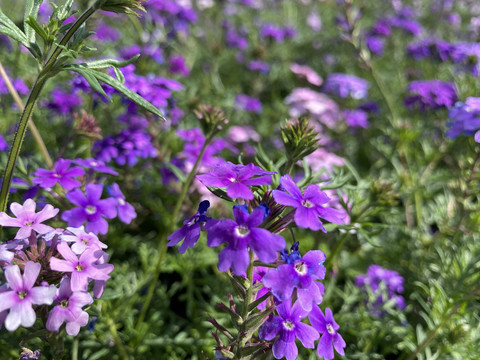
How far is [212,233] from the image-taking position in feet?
3.72

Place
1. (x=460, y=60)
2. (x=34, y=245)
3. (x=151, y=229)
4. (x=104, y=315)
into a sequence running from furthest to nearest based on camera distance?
(x=460, y=60) → (x=151, y=229) → (x=104, y=315) → (x=34, y=245)

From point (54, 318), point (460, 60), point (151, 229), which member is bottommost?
point (151, 229)

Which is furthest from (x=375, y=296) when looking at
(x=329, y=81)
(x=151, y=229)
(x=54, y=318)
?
(x=329, y=81)

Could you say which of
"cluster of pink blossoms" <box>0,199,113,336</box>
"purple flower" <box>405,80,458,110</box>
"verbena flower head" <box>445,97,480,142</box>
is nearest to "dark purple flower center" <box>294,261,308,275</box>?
"cluster of pink blossoms" <box>0,199,113,336</box>

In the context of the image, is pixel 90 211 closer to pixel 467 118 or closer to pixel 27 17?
pixel 27 17

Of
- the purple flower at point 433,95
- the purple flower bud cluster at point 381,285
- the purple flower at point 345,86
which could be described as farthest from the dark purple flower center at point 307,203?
the purple flower at point 345,86

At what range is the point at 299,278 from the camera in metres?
1.15

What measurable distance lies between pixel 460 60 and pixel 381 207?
2.76m

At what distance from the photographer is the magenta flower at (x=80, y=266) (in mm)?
1214

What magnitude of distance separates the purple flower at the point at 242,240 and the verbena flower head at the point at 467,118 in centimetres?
113

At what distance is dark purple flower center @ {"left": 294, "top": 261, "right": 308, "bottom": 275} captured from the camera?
116 cm

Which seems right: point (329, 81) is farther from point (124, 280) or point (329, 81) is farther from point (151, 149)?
point (124, 280)

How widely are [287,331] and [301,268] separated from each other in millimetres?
215

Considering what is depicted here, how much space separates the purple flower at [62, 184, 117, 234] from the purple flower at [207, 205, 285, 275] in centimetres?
73
